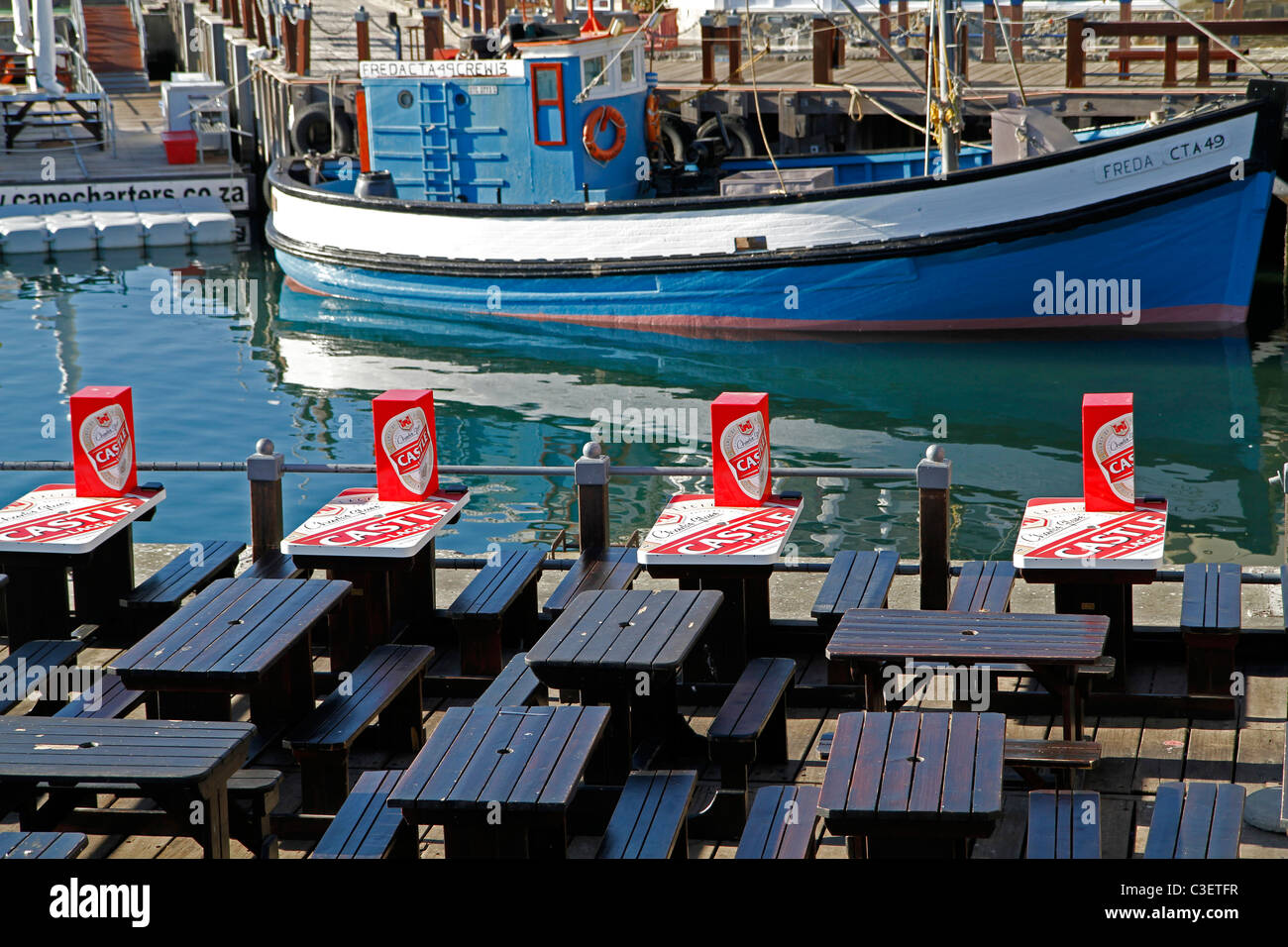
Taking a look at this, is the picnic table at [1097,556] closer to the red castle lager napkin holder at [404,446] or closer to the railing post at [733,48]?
the red castle lager napkin holder at [404,446]

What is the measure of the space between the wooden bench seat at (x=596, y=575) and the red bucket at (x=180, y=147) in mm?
22388

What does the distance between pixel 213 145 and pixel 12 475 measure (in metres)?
15.3

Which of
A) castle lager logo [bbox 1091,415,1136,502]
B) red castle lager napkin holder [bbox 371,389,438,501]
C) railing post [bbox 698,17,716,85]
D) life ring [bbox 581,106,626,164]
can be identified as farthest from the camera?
railing post [bbox 698,17,716,85]

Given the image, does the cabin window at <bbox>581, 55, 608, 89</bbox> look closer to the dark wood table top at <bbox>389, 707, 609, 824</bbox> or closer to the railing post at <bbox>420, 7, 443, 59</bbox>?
the railing post at <bbox>420, 7, 443, 59</bbox>

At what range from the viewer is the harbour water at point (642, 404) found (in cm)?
1374

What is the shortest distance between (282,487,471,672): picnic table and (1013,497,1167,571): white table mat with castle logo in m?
2.68

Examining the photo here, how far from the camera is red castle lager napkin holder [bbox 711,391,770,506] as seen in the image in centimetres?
762

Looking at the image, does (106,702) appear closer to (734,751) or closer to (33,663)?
(33,663)

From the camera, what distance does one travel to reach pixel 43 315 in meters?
21.9

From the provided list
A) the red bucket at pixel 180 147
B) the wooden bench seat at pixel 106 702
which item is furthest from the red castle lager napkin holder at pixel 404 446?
the red bucket at pixel 180 147

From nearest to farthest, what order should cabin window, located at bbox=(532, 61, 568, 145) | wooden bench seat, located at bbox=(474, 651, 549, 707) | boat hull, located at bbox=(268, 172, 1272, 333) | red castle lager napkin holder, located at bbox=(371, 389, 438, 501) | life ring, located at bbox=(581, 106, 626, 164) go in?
wooden bench seat, located at bbox=(474, 651, 549, 707), red castle lager napkin holder, located at bbox=(371, 389, 438, 501), boat hull, located at bbox=(268, 172, 1272, 333), cabin window, located at bbox=(532, 61, 568, 145), life ring, located at bbox=(581, 106, 626, 164)

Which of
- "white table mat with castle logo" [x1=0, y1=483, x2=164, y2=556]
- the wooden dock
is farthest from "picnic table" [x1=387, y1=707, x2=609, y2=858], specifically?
"white table mat with castle logo" [x1=0, y1=483, x2=164, y2=556]
